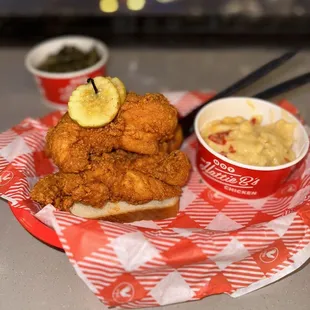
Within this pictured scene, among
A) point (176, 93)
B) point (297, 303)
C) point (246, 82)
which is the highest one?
point (246, 82)

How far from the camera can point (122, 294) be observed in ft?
3.42

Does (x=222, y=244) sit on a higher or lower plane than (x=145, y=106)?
lower

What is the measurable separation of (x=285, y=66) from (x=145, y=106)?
986mm

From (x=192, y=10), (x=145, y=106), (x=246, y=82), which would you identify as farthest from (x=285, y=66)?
(x=145, y=106)

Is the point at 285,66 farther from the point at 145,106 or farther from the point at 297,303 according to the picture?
the point at 297,303

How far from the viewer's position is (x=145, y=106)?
120 centimetres

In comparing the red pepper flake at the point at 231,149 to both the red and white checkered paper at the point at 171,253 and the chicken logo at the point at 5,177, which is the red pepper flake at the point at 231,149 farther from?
the chicken logo at the point at 5,177

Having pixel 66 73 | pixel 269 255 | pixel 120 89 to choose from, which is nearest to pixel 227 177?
pixel 269 255

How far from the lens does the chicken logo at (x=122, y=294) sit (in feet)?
3.41

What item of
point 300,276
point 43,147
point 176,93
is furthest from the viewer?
point 176,93

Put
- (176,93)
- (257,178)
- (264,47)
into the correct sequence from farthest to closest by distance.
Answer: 1. (264,47)
2. (176,93)
3. (257,178)

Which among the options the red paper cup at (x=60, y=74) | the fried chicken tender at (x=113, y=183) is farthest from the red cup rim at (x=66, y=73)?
the fried chicken tender at (x=113, y=183)

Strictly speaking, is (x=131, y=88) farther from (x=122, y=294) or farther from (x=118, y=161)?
(x=122, y=294)

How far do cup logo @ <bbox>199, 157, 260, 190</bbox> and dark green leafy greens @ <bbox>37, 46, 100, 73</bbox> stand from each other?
667 millimetres
